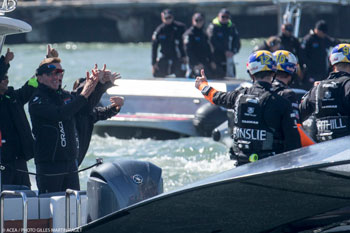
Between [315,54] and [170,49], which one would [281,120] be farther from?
[170,49]

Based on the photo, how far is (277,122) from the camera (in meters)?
5.19

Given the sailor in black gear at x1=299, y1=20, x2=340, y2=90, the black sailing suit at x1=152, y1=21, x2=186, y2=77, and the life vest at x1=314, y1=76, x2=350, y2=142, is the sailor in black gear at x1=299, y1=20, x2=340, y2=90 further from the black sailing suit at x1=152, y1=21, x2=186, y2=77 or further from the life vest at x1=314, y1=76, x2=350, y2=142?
the life vest at x1=314, y1=76, x2=350, y2=142

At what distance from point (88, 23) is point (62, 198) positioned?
91.1 feet

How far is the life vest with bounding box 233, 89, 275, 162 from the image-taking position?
5.22 meters

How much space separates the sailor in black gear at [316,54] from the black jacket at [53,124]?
7231mm

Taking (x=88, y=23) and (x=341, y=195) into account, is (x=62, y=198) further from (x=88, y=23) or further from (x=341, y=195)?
(x=88, y=23)

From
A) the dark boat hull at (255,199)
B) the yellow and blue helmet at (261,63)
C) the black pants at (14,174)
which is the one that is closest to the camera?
the dark boat hull at (255,199)

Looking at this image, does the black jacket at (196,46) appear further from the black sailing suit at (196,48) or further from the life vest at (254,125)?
the life vest at (254,125)

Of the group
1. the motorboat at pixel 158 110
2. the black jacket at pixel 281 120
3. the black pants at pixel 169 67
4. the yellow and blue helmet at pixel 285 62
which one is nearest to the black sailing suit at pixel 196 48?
the black pants at pixel 169 67

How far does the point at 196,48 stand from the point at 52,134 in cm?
818

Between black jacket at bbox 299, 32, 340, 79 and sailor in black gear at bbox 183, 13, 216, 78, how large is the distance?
5.88ft

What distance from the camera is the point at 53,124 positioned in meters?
5.48

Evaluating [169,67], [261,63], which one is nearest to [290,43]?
[169,67]

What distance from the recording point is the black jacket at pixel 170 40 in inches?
545
